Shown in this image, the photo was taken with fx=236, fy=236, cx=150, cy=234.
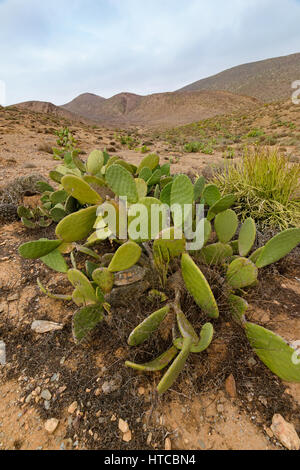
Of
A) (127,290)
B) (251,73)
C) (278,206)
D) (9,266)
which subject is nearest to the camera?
(127,290)

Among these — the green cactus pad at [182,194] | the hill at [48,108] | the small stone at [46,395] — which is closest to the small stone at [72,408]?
the small stone at [46,395]

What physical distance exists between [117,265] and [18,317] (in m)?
0.75

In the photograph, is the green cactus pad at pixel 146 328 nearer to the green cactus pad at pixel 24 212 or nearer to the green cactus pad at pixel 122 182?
the green cactus pad at pixel 122 182

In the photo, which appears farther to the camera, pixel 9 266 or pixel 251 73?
pixel 251 73

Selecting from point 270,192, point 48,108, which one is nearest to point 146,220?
point 270,192

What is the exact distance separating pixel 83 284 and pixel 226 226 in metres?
0.95

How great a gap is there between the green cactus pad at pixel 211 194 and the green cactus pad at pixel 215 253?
0.36 meters

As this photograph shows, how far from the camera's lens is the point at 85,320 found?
1174 millimetres

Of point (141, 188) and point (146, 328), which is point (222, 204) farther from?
point (146, 328)

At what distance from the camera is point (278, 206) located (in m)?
2.36

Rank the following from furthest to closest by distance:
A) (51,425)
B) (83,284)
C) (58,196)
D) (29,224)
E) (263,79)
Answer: (263,79) → (29,224) → (58,196) → (83,284) → (51,425)

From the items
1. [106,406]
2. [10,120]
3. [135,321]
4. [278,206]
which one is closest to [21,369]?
[106,406]

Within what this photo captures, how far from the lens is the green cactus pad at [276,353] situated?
0.93 meters
